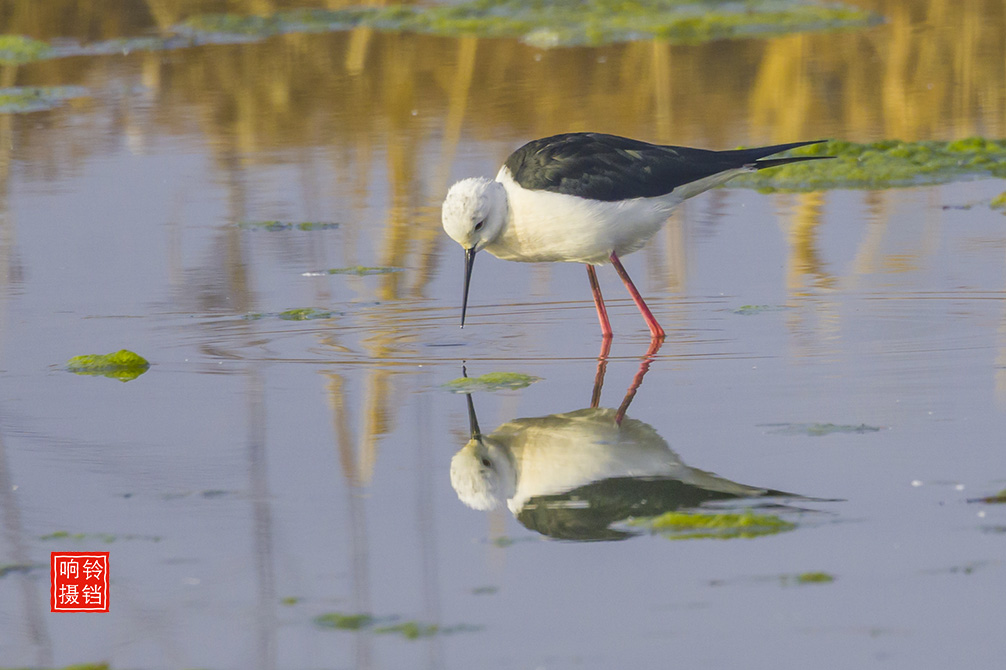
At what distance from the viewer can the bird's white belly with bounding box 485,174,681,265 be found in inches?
224

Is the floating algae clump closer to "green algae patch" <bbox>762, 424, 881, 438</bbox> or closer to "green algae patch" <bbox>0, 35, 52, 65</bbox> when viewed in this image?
"green algae patch" <bbox>762, 424, 881, 438</bbox>

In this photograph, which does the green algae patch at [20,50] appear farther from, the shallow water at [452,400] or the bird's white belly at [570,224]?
the bird's white belly at [570,224]

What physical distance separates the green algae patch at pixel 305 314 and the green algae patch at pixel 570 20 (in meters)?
9.01

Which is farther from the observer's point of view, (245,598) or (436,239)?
(436,239)

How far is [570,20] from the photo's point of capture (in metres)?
15.9

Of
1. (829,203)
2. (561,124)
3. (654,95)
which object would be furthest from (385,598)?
(654,95)

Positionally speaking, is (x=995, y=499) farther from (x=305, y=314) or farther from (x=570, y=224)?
(x=305, y=314)

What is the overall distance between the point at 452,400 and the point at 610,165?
1402 mm

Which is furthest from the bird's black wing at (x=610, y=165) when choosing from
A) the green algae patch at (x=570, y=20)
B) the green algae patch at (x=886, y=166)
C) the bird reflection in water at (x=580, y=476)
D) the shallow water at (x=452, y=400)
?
the green algae patch at (x=570, y=20)

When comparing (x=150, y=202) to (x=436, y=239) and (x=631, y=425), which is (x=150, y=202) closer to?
(x=436, y=239)

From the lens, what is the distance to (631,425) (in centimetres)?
443

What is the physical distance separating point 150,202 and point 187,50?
6.85m

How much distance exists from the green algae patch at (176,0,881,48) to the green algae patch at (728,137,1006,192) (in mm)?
5798

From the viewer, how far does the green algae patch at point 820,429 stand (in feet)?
13.8
